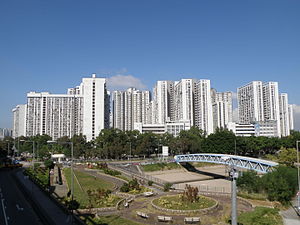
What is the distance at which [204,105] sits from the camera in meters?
170

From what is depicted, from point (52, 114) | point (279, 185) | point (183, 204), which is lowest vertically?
point (183, 204)

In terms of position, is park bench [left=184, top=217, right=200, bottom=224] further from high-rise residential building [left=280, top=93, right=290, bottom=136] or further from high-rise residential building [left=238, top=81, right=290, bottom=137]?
high-rise residential building [left=280, top=93, right=290, bottom=136]

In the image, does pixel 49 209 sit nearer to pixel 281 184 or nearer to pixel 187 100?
pixel 281 184

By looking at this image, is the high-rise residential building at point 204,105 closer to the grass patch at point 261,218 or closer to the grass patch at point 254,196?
the grass patch at point 254,196

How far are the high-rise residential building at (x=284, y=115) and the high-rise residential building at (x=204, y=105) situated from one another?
5912 centimetres

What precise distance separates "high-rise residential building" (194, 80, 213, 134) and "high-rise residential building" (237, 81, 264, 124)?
105ft

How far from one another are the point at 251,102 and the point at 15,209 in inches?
6977

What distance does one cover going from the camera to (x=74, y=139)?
115750mm

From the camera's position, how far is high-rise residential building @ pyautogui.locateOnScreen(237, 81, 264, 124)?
177 metres

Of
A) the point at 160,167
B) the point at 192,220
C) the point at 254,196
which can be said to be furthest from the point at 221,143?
the point at 192,220

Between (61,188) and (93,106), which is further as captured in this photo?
(93,106)

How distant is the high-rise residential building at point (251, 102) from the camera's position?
579 ft

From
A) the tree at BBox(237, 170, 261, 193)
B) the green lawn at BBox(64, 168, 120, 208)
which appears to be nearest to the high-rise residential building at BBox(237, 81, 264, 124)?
the tree at BBox(237, 170, 261, 193)

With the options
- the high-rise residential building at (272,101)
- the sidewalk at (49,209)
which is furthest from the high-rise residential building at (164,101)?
the sidewalk at (49,209)
